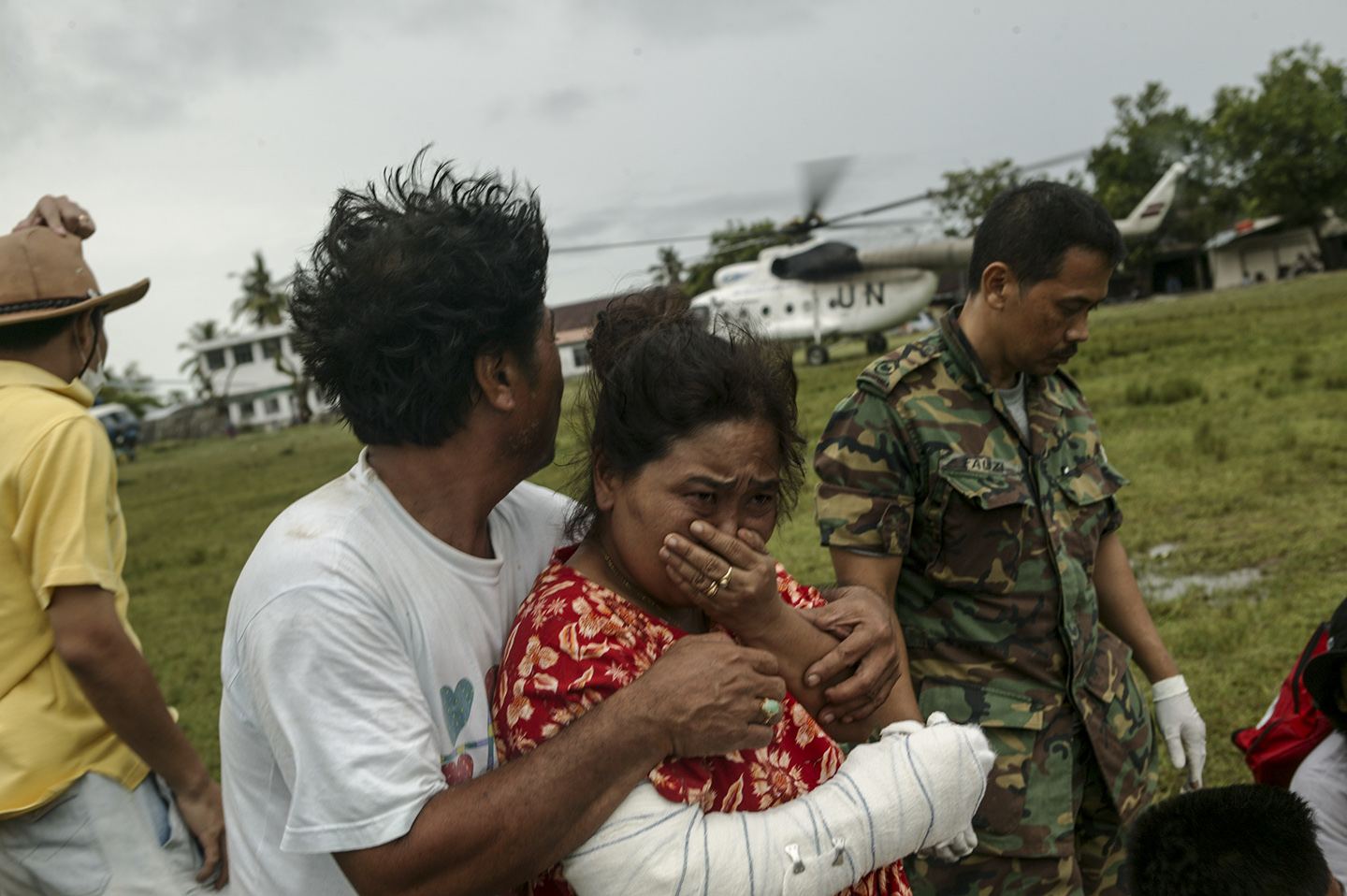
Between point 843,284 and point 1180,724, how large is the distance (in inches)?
1002

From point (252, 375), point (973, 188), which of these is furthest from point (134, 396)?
point (973, 188)

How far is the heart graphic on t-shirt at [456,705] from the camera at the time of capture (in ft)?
4.67

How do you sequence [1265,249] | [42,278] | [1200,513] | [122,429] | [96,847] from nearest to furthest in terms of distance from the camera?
1. [96,847]
2. [42,278]
3. [1200,513]
4. [122,429]
5. [1265,249]

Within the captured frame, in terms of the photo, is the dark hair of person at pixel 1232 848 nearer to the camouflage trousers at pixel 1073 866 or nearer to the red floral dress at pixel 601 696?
the camouflage trousers at pixel 1073 866

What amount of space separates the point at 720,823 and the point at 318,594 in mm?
623

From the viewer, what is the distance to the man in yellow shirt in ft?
6.82

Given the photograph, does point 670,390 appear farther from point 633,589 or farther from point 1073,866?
point 1073,866

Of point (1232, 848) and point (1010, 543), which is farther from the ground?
point (1010, 543)

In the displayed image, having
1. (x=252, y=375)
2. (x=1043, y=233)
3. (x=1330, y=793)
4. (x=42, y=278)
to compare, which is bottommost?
(x=1330, y=793)

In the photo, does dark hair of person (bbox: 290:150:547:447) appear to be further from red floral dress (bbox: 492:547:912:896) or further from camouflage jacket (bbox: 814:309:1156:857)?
camouflage jacket (bbox: 814:309:1156:857)

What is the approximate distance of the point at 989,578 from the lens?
2.50 m

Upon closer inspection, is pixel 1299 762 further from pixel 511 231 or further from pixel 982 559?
pixel 511 231

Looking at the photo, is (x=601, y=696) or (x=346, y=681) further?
(x=601, y=696)

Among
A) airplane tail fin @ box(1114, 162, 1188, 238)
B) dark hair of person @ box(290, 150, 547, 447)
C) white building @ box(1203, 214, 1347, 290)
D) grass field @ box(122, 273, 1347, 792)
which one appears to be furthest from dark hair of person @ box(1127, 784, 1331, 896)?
white building @ box(1203, 214, 1347, 290)
